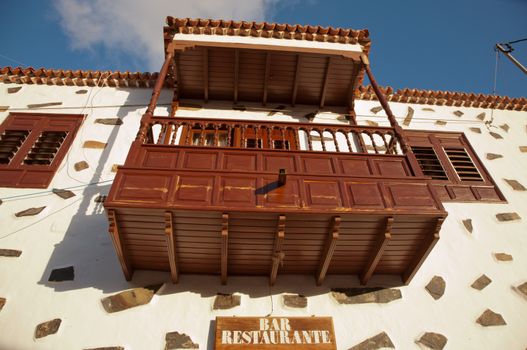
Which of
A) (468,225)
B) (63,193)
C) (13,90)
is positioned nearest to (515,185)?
(468,225)

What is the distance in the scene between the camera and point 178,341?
4145mm

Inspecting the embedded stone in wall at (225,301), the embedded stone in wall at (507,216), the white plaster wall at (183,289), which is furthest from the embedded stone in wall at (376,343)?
the embedded stone in wall at (507,216)

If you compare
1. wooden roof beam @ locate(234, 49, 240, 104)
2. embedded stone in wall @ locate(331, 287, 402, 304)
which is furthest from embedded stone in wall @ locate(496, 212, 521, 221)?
wooden roof beam @ locate(234, 49, 240, 104)

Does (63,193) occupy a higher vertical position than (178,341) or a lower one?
higher

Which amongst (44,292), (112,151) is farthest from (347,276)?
(112,151)

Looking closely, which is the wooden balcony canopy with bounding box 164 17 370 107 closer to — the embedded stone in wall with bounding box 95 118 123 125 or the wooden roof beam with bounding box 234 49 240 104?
the wooden roof beam with bounding box 234 49 240 104

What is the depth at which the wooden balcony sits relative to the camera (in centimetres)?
409

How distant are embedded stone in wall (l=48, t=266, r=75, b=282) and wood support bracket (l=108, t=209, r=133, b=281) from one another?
2.73ft

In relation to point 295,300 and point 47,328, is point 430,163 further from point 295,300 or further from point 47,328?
point 47,328

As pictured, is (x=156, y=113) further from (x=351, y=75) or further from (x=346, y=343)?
(x=346, y=343)

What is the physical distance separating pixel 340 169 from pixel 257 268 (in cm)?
197

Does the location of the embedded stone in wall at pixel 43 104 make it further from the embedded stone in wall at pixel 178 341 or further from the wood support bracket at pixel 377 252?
the wood support bracket at pixel 377 252

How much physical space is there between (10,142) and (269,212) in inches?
232

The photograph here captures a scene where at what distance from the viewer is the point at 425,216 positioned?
4.20 metres
